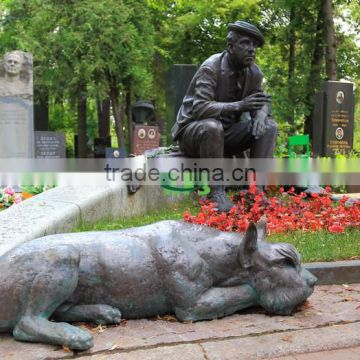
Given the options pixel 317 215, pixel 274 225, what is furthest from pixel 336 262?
pixel 317 215

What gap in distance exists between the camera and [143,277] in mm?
3258

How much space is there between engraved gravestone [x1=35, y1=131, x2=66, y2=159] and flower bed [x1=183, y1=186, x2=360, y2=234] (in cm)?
1211

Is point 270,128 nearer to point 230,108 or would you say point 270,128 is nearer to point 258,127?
point 258,127

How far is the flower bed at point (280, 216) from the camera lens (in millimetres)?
5099

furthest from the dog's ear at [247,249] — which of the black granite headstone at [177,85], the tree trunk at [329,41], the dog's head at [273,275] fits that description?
the tree trunk at [329,41]

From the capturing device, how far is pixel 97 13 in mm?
21906

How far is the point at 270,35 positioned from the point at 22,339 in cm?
2317

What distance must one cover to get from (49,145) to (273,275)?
50.0 feet

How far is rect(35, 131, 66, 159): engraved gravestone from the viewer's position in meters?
17.5

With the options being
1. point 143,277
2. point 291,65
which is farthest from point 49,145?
point 143,277

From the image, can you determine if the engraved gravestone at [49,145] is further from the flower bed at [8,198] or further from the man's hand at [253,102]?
the man's hand at [253,102]

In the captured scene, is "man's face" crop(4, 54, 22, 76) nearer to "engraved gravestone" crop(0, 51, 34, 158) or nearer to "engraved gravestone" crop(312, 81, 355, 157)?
"engraved gravestone" crop(0, 51, 34, 158)

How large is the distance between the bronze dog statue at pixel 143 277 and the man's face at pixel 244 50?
9.75 ft

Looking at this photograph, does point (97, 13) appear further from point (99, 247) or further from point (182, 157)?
point (99, 247)
